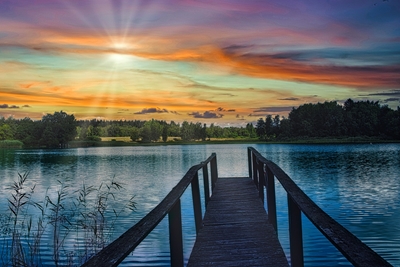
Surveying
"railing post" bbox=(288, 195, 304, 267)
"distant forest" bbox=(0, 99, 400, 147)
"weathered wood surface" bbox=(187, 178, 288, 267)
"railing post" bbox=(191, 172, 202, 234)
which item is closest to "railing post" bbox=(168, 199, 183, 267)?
"weathered wood surface" bbox=(187, 178, 288, 267)

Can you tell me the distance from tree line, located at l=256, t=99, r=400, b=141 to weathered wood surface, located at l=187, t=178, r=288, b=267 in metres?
115

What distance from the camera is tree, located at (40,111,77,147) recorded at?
128 meters

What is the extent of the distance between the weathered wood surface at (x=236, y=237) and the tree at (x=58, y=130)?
12549cm

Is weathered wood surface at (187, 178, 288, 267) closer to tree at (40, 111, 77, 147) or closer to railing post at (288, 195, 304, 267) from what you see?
railing post at (288, 195, 304, 267)

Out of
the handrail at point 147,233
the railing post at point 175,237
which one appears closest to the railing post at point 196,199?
the handrail at point 147,233

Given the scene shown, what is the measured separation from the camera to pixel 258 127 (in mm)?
149375

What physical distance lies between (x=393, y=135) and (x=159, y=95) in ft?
257

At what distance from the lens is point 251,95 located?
57312mm

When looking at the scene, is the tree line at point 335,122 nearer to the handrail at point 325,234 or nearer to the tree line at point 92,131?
the tree line at point 92,131

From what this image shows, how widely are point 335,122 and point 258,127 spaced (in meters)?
→ 32.1

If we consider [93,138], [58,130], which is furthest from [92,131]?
[58,130]

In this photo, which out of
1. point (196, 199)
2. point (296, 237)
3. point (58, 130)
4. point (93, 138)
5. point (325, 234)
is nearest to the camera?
point (325, 234)

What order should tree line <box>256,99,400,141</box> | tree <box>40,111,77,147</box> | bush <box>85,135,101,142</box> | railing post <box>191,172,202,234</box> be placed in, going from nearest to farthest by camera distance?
railing post <box>191,172,202,234</box>
tree line <box>256,99,400,141</box>
tree <box>40,111,77,147</box>
bush <box>85,135,101,142</box>

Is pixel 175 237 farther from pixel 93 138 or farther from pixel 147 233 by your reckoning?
pixel 93 138
